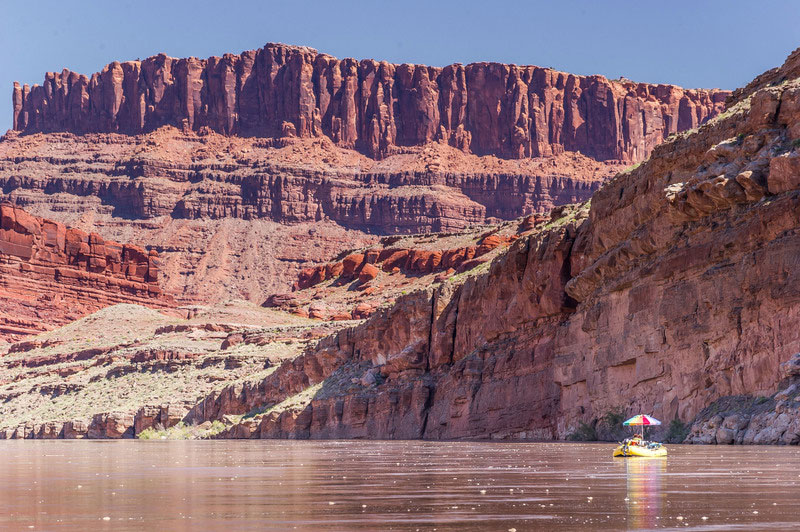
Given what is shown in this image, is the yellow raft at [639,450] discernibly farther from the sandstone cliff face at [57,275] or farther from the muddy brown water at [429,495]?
the sandstone cliff face at [57,275]

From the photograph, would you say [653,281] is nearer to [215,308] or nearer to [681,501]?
[681,501]

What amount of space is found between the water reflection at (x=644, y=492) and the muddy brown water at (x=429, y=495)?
28 millimetres

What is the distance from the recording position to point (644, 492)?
20.6 m

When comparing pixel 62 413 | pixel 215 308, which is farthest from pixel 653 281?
pixel 215 308

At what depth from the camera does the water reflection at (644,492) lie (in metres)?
16.5

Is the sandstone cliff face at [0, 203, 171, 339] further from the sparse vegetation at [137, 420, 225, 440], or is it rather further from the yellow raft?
the yellow raft

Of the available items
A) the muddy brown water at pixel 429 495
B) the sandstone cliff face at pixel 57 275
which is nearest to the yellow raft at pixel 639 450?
the muddy brown water at pixel 429 495

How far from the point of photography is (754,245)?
42812mm

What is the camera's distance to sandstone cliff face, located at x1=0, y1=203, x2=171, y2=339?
16862cm

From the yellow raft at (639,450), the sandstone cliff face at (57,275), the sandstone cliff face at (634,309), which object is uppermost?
the sandstone cliff face at (57,275)

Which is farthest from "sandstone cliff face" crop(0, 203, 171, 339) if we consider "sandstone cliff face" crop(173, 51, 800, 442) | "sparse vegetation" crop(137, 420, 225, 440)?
"sandstone cliff face" crop(173, 51, 800, 442)

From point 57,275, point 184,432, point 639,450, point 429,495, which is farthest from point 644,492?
point 57,275

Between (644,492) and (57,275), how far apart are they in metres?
166

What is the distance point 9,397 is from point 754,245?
92.6 metres
